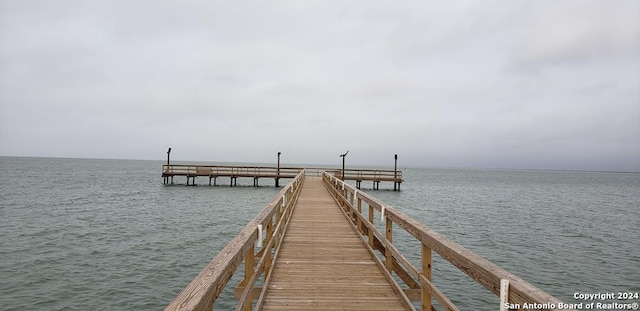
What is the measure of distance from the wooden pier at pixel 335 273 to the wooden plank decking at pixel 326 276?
0.04ft

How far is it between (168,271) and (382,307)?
27.8ft

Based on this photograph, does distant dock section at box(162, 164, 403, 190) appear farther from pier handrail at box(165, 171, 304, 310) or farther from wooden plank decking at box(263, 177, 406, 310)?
pier handrail at box(165, 171, 304, 310)

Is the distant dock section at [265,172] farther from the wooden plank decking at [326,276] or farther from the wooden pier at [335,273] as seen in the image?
the wooden pier at [335,273]

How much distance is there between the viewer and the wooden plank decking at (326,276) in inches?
161

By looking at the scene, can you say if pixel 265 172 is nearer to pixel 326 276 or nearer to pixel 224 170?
pixel 224 170

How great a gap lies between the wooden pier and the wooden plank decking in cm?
1

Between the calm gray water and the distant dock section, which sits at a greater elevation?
the distant dock section

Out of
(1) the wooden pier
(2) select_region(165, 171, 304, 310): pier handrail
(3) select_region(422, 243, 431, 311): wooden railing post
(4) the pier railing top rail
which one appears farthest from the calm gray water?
(4) the pier railing top rail

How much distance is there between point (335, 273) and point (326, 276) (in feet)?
0.68

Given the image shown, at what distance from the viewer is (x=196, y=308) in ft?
Result: 5.95

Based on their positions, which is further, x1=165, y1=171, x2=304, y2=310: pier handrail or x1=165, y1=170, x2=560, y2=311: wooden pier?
x1=165, y1=170, x2=560, y2=311: wooden pier

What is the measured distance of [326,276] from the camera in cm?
511

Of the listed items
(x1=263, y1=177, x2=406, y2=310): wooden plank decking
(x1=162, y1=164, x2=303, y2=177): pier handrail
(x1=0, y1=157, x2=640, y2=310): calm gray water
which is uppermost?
(x1=162, y1=164, x2=303, y2=177): pier handrail

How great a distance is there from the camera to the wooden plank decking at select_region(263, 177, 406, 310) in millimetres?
4098
